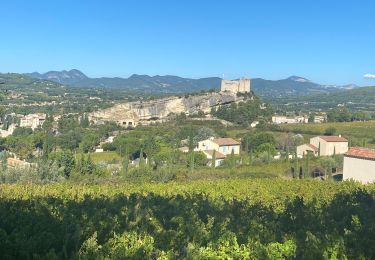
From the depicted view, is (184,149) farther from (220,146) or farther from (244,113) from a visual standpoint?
(244,113)

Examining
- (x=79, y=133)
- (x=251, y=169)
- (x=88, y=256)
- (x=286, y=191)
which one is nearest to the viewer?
(x=88, y=256)

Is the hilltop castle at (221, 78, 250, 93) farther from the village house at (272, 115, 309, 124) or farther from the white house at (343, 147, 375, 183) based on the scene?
the white house at (343, 147, 375, 183)

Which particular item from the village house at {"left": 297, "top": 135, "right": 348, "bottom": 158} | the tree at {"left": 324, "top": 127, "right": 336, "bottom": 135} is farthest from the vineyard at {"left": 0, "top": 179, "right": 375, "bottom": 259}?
the tree at {"left": 324, "top": 127, "right": 336, "bottom": 135}

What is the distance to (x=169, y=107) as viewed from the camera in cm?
Answer: 9519

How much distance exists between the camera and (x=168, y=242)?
476 inches

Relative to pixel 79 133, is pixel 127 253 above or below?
above

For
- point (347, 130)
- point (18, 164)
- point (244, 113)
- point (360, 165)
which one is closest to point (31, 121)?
point (244, 113)

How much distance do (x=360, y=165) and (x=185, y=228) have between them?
24.6 metres

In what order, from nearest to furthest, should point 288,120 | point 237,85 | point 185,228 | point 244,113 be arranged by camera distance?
point 185,228 → point 244,113 → point 288,120 → point 237,85

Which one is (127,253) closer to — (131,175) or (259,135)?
(131,175)

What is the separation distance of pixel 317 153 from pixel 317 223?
1669 inches

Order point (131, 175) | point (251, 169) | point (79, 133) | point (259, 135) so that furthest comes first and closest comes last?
1. point (79, 133)
2. point (259, 135)
3. point (251, 169)
4. point (131, 175)

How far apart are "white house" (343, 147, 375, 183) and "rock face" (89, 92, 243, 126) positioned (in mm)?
58743

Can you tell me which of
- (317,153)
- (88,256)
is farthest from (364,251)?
(317,153)
